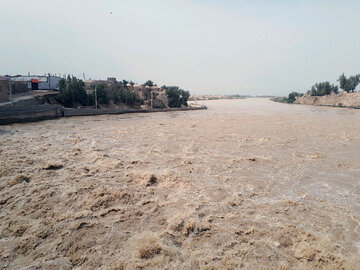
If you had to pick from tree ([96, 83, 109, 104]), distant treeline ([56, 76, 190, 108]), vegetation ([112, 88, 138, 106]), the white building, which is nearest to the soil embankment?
distant treeline ([56, 76, 190, 108])

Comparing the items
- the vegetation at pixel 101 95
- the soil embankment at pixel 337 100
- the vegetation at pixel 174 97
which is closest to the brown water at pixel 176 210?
the vegetation at pixel 101 95

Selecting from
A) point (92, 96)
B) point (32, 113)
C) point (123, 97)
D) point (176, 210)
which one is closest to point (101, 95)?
point (92, 96)

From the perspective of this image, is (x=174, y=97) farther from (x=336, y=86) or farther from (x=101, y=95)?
(x=336, y=86)

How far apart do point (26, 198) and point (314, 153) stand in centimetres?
1092

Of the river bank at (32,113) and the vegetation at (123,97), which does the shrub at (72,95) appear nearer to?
the river bank at (32,113)

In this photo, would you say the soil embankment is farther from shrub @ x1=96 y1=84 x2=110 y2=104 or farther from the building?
the building

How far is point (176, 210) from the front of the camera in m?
5.12

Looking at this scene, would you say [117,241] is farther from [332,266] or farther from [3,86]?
[3,86]

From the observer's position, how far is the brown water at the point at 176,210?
3.71m

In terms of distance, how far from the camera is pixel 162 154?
9.92 meters

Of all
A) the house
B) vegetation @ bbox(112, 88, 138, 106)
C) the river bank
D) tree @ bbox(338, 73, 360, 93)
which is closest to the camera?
the river bank

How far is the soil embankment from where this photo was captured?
1996 inches

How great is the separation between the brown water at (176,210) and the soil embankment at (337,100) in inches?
2005

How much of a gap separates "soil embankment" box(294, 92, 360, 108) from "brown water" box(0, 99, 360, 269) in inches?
2005
